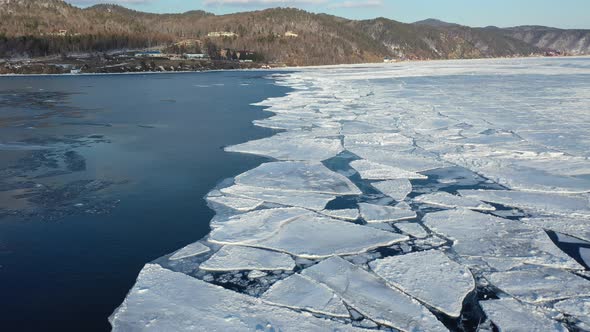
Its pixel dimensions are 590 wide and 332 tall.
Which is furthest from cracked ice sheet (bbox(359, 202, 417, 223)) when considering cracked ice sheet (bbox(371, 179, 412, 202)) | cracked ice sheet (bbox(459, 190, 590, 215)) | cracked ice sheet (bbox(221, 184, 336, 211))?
cracked ice sheet (bbox(459, 190, 590, 215))

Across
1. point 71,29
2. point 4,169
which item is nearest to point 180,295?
point 4,169

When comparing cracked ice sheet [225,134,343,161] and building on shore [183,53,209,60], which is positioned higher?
building on shore [183,53,209,60]

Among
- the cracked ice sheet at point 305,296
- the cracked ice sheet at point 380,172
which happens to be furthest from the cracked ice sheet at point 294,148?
the cracked ice sheet at point 305,296

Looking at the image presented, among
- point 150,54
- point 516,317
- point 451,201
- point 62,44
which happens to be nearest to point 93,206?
point 451,201

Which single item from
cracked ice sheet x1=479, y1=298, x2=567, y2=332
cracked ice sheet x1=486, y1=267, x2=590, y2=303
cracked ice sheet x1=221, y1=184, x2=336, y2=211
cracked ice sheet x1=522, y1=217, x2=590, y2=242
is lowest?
cracked ice sheet x1=479, y1=298, x2=567, y2=332

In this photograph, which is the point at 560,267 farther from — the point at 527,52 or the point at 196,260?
the point at 527,52

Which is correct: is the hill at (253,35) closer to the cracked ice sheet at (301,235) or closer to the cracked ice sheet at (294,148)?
the cracked ice sheet at (294,148)

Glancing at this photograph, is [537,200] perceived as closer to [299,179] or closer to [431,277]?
[431,277]

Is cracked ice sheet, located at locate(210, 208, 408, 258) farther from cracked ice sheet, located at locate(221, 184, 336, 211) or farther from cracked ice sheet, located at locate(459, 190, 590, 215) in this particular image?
cracked ice sheet, located at locate(459, 190, 590, 215)

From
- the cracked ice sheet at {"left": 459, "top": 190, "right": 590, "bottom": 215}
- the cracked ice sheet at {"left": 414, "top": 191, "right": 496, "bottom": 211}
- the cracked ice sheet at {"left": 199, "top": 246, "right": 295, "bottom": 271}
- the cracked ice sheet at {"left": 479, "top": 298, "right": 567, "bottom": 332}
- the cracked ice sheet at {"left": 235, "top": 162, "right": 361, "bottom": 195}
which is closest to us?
the cracked ice sheet at {"left": 479, "top": 298, "right": 567, "bottom": 332}
